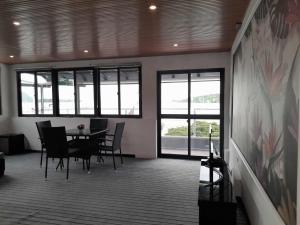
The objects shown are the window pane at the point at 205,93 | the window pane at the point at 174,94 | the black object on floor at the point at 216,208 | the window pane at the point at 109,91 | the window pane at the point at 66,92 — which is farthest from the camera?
the window pane at the point at 66,92

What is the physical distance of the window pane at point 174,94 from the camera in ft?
18.6

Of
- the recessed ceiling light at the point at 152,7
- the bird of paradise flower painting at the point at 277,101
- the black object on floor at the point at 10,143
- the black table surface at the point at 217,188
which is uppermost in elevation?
the recessed ceiling light at the point at 152,7

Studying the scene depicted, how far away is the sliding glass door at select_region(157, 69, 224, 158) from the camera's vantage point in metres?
5.48

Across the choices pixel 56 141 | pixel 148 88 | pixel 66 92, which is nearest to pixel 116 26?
pixel 56 141

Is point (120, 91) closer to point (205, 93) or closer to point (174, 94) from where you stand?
point (174, 94)

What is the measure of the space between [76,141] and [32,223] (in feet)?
8.86

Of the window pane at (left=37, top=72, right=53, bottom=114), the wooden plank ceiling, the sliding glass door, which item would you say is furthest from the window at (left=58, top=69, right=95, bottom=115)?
the sliding glass door

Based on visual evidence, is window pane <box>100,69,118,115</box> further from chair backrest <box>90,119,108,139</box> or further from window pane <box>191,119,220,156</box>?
window pane <box>191,119,220,156</box>

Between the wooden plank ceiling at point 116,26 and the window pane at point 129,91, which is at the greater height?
the wooden plank ceiling at point 116,26

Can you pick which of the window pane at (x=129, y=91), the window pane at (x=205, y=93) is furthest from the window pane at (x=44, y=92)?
the window pane at (x=205, y=93)

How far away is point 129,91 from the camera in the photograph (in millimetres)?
6039

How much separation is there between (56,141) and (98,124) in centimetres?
176

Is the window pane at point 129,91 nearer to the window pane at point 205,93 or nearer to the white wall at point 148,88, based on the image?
the white wall at point 148,88

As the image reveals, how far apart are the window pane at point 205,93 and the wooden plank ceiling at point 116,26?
26.9 inches
